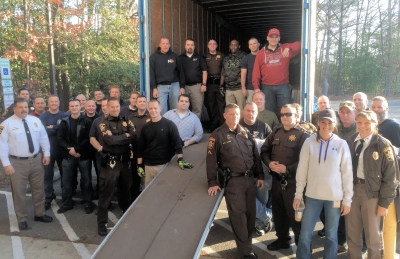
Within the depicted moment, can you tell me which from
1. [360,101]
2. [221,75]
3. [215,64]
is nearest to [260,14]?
[215,64]

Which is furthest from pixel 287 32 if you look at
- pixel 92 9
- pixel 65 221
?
pixel 92 9

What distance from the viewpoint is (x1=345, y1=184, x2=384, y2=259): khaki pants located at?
12.0 feet

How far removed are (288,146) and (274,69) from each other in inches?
80.3

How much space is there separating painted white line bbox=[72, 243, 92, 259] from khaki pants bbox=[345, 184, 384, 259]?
3.12 metres

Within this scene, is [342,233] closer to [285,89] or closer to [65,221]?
[285,89]

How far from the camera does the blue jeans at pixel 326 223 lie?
144 inches

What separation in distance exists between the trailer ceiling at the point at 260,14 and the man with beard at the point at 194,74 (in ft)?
6.27

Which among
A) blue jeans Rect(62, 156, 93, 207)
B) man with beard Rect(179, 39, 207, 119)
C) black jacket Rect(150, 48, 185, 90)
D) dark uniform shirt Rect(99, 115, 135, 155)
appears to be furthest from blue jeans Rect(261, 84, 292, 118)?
blue jeans Rect(62, 156, 93, 207)

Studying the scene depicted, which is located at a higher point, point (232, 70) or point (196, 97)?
point (232, 70)

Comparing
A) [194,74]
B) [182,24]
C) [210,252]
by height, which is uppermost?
[182,24]

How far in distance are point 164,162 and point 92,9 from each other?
15.3m

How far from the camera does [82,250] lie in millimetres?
4676

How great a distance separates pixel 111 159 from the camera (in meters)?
4.93

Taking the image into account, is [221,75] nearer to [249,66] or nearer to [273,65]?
[249,66]
